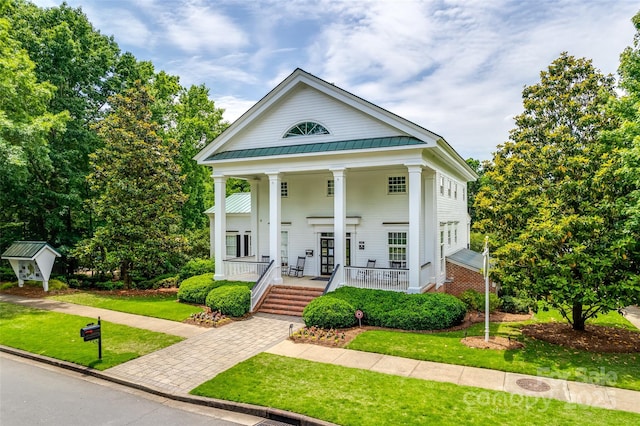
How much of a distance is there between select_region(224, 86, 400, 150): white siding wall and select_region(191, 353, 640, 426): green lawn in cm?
1058

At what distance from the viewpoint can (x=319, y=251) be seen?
67.4ft

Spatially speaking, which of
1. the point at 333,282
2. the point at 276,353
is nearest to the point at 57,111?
the point at 333,282

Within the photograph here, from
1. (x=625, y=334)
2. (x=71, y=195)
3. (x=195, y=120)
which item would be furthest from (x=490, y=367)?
(x=195, y=120)

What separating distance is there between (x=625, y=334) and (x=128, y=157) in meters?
23.6

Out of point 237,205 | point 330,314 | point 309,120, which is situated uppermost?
point 309,120

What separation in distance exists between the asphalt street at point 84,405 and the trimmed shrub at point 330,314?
578cm

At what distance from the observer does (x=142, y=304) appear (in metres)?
17.8

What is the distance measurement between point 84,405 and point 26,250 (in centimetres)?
1711

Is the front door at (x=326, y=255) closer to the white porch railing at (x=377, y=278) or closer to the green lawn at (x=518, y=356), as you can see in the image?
the white porch railing at (x=377, y=278)

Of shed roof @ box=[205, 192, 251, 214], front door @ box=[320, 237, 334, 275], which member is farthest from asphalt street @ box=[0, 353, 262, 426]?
shed roof @ box=[205, 192, 251, 214]

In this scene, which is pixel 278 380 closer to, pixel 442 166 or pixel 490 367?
pixel 490 367

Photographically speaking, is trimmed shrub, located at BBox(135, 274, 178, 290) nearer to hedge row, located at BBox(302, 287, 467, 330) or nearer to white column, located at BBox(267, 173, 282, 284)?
white column, located at BBox(267, 173, 282, 284)

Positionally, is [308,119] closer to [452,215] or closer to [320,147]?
[320,147]

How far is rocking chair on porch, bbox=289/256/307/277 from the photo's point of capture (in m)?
20.3
